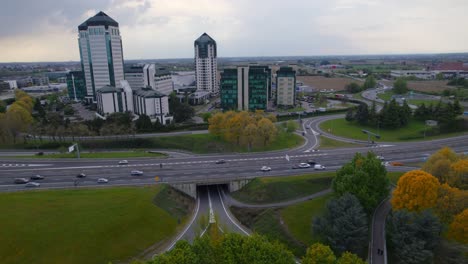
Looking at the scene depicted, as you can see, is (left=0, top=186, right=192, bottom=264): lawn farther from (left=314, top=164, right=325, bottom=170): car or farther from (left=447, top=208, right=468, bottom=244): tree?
(left=447, top=208, right=468, bottom=244): tree

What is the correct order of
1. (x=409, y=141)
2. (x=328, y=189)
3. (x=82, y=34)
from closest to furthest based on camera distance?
(x=328, y=189) → (x=409, y=141) → (x=82, y=34)

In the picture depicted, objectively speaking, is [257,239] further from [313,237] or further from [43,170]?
[43,170]

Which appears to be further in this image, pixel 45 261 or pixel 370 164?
pixel 370 164

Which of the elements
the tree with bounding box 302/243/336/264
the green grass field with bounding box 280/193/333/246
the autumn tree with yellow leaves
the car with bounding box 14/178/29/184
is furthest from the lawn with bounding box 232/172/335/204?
the car with bounding box 14/178/29/184

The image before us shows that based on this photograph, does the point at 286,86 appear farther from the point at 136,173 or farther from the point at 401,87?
the point at 136,173

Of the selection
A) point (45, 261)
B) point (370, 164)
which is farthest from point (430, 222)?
point (45, 261)

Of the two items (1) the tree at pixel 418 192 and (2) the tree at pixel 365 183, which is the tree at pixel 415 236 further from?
(2) the tree at pixel 365 183

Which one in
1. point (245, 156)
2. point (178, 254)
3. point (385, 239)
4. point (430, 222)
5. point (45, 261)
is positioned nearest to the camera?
point (178, 254)
